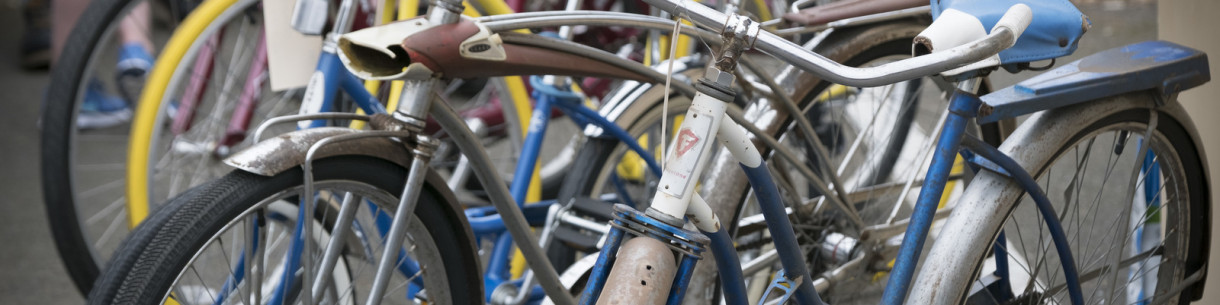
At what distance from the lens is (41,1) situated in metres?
4.87

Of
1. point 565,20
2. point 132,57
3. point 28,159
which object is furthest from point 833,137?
point 28,159

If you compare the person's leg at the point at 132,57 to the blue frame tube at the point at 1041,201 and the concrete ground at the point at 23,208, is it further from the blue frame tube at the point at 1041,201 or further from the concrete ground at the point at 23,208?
the blue frame tube at the point at 1041,201

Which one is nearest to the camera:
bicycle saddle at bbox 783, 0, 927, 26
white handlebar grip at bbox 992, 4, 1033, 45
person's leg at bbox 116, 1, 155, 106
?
white handlebar grip at bbox 992, 4, 1033, 45

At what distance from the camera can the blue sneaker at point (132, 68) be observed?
10.6 ft

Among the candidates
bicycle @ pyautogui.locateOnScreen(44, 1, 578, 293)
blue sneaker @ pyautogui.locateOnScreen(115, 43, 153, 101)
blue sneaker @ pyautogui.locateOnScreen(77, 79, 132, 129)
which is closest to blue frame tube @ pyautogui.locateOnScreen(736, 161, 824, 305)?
bicycle @ pyautogui.locateOnScreen(44, 1, 578, 293)

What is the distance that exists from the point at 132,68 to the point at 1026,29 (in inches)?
110

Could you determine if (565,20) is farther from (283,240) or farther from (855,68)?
(283,240)

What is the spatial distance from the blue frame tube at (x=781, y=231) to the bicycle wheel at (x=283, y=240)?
50 cm

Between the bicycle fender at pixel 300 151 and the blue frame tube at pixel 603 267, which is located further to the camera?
the bicycle fender at pixel 300 151

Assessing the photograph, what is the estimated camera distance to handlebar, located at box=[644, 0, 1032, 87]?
1146 millimetres

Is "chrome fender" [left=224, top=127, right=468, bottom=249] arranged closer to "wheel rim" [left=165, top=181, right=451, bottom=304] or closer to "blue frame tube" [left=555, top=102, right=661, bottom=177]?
"wheel rim" [left=165, top=181, right=451, bottom=304]

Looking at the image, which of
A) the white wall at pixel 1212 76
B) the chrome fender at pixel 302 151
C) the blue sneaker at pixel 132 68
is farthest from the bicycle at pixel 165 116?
the white wall at pixel 1212 76

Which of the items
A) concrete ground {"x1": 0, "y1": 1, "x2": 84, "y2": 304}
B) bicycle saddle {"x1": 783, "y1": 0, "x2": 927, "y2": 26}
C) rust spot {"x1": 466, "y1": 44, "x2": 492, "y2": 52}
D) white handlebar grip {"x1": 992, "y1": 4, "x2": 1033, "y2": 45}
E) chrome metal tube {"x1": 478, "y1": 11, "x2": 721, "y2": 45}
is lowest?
concrete ground {"x1": 0, "y1": 1, "x2": 84, "y2": 304}

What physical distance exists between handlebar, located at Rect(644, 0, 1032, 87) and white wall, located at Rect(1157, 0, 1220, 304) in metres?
0.99
